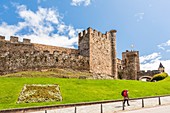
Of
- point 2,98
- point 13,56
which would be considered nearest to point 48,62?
point 13,56

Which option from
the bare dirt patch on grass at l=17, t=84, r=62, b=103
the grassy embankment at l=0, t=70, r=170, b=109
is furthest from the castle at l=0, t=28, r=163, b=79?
the bare dirt patch on grass at l=17, t=84, r=62, b=103

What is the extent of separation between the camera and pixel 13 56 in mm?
34625

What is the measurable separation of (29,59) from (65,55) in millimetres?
6609

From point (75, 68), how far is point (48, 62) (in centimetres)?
542

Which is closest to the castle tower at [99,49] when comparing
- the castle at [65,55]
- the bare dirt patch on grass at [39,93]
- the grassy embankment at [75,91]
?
the castle at [65,55]

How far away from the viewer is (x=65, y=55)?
→ 127 ft

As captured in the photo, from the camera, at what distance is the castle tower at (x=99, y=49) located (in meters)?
43.9

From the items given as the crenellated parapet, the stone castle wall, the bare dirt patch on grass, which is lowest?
the bare dirt patch on grass

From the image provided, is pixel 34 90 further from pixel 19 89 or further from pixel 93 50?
pixel 93 50

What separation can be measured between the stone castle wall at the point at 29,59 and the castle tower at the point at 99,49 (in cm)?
270

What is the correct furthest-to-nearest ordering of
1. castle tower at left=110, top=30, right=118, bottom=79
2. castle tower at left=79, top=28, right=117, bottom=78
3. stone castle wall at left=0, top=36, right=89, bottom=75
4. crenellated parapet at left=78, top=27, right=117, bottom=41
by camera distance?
1. castle tower at left=110, top=30, right=118, bottom=79
2. crenellated parapet at left=78, top=27, right=117, bottom=41
3. castle tower at left=79, top=28, right=117, bottom=78
4. stone castle wall at left=0, top=36, right=89, bottom=75

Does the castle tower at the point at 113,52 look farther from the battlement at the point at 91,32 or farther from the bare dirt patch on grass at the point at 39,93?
the bare dirt patch on grass at the point at 39,93

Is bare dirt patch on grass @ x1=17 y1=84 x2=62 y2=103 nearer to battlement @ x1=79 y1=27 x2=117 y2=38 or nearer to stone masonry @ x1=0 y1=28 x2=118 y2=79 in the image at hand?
stone masonry @ x1=0 y1=28 x2=118 y2=79

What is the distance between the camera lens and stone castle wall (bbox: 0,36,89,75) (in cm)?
3428
